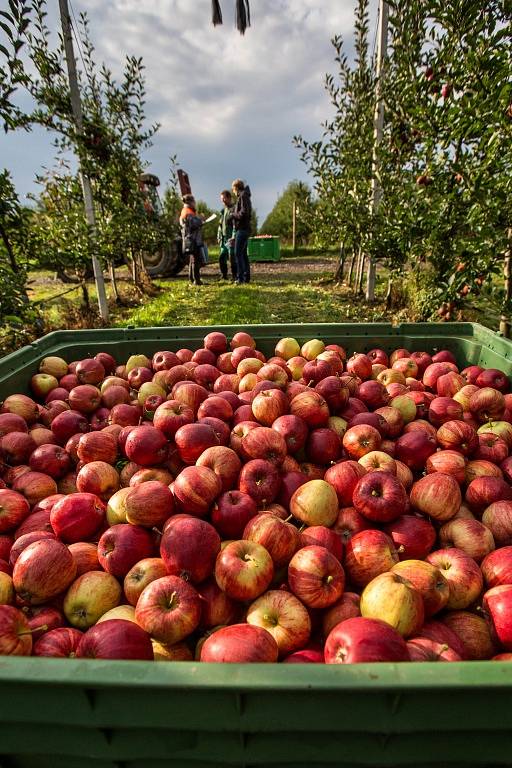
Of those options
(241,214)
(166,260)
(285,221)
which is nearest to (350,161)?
(241,214)

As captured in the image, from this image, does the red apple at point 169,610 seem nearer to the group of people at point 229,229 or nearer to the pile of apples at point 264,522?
the pile of apples at point 264,522

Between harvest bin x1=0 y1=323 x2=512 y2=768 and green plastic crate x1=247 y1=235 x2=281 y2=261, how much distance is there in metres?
22.8

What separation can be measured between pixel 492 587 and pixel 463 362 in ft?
7.98

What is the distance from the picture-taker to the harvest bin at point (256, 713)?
0.96m

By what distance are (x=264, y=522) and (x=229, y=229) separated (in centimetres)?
1268

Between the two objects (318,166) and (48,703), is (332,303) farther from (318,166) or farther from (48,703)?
(48,703)

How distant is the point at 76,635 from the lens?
1592 millimetres

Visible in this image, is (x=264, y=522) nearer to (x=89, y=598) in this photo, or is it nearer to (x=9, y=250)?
(x=89, y=598)

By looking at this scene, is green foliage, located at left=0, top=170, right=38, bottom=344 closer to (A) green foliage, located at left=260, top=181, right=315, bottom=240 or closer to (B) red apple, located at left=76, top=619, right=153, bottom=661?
(B) red apple, located at left=76, top=619, right=153, bottom=661

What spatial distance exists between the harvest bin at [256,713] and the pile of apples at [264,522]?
260mm

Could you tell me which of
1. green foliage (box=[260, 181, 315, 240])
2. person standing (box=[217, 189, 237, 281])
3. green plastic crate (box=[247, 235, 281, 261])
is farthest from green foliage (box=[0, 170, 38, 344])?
green foliage (box=[260, 181, 315, 240])

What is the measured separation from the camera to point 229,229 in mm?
13422

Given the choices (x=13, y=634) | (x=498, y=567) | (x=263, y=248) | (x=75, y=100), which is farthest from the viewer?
(x=263, y=248)

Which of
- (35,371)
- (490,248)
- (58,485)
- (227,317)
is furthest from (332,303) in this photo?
(58,485)
